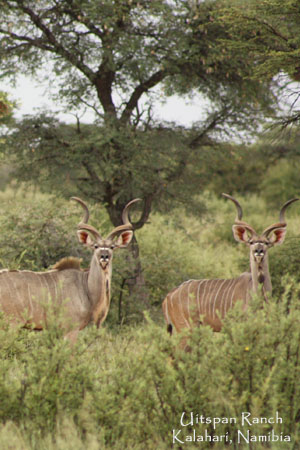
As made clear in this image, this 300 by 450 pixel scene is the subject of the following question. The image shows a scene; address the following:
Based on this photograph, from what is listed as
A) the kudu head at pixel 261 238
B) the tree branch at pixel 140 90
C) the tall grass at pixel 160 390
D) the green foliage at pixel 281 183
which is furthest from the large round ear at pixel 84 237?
the green foliage at pixel 281 183

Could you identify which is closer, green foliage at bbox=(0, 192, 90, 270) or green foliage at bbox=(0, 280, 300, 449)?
green foliage at bbox=(0, 280, 300, 449)

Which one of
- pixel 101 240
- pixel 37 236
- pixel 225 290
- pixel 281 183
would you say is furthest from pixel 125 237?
pixel 281 183

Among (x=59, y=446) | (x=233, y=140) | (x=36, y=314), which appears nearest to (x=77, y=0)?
(x=233, y=140)

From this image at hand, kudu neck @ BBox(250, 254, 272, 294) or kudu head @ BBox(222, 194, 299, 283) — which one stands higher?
kudu head @ BBox(222, 194, 299, 283)

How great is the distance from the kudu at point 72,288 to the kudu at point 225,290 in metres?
0.66

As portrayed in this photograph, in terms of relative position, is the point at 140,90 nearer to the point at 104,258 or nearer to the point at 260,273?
the point at 104,258

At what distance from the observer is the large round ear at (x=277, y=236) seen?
20.8 ft

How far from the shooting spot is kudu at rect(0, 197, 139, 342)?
5.97 m

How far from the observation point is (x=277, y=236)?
21.0 feet

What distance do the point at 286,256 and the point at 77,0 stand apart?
4667 mm

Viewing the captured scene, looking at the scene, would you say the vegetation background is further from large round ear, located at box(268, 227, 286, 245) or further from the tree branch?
→ large round ear, located at box(268, 227, 286, 245)

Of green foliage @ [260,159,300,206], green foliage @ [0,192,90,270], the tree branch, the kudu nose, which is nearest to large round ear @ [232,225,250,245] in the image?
the kudu nose

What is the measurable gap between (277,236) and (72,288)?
2.05 meters

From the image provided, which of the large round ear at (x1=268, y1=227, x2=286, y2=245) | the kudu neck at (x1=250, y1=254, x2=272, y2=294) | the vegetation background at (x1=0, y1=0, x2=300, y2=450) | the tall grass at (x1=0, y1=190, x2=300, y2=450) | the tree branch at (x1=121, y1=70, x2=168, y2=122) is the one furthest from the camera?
the tree branch at (x1=121, y1=70, x2=168, y2=122)
